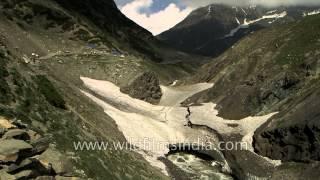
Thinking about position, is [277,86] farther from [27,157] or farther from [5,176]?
[5,176]

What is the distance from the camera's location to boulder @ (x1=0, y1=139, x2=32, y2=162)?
25531 millimetres

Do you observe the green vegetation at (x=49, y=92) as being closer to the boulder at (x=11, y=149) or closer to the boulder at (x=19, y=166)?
the boulder at (x=11, y=149)

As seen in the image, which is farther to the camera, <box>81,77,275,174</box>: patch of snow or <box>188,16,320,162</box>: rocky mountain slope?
<box>188,16,320,162</box>: rocky mountain slope

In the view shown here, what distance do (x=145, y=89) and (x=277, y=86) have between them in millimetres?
23226

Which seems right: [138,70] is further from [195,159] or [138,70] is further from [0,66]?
[0,66]

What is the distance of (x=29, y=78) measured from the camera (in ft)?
131

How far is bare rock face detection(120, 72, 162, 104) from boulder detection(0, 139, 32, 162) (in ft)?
166

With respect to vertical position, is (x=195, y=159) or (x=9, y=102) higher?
(x=9, y=102)

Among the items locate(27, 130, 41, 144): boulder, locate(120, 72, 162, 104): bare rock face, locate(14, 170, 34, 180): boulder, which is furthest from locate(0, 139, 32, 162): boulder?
locate(120, 72, 162, 104): bare rock face

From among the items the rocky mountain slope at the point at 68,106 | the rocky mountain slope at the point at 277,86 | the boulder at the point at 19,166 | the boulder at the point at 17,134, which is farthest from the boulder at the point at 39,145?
the rocky mountain slope at the point at 277,86

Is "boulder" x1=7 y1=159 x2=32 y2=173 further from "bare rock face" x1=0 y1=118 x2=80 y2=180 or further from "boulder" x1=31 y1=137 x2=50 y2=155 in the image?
"boulder" x1=31 y1=137 x2=50 y2=155

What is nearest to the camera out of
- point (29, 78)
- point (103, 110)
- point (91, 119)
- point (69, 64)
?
point (29, 78)

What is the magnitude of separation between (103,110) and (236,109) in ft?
78.2

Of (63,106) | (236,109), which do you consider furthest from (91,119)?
(236,109)
